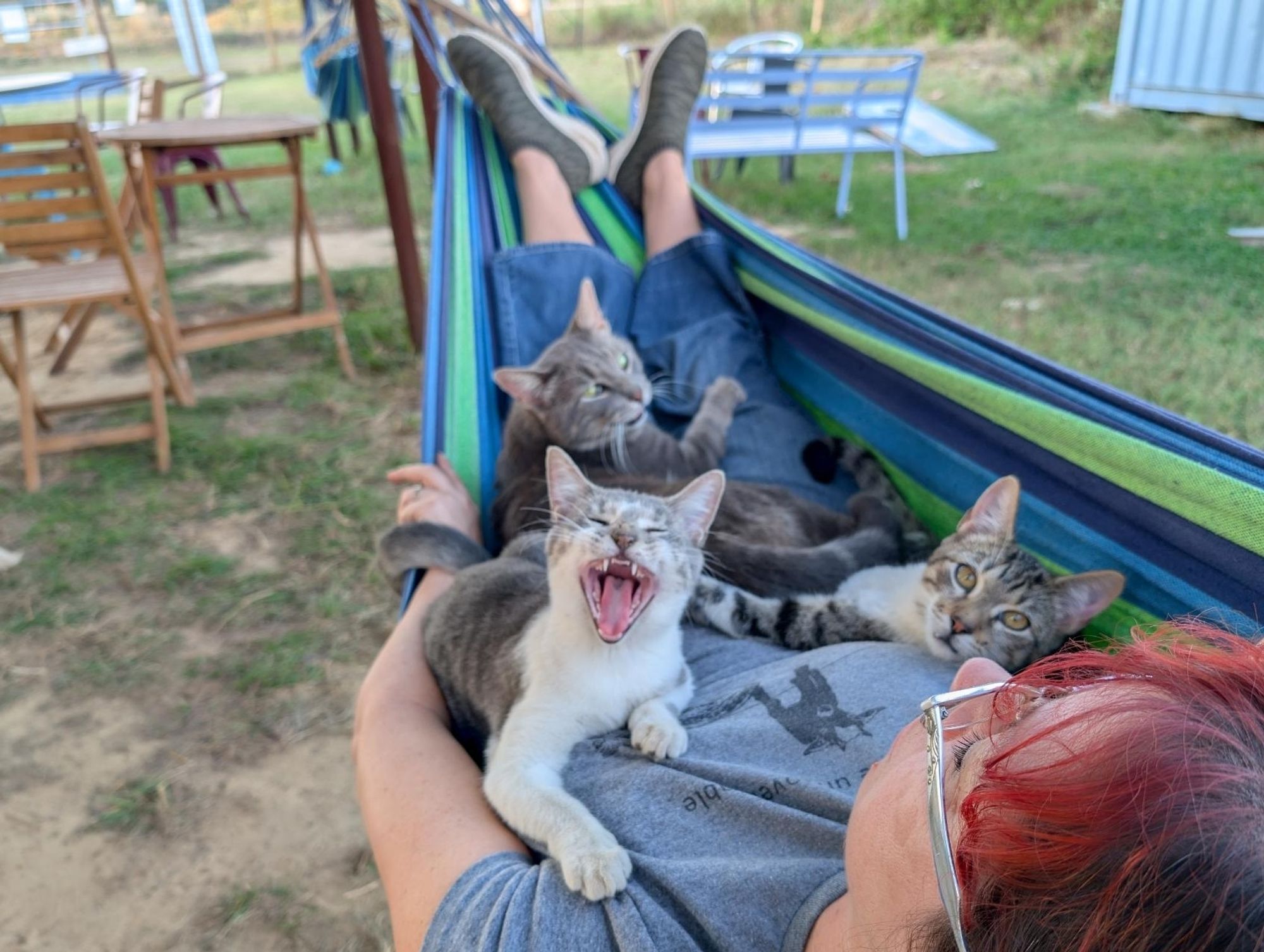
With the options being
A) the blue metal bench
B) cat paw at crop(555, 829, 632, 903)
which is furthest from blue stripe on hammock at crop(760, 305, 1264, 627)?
the blue metal bench

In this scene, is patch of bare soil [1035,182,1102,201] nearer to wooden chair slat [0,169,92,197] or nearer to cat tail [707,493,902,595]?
cat tail [707,493,902,595]

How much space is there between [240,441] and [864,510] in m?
2.72

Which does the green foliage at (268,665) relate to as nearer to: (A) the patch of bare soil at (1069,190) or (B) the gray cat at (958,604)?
(B) the gray cat at (958,604)

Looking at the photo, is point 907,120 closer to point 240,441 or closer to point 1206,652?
point 240,441

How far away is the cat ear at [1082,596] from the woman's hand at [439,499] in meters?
1.09

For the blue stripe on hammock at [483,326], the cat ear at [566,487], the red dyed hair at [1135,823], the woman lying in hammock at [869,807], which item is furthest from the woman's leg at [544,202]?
the red dyed hair at [1135,823]

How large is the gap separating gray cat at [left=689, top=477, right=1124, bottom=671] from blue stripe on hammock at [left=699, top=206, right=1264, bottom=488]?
7.2 inches

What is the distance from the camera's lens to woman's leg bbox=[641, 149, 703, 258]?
2.70 m

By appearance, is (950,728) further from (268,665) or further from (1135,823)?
(268,665)

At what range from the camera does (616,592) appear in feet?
4.33

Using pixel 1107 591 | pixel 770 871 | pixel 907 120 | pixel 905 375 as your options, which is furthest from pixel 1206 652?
pixel 907 120

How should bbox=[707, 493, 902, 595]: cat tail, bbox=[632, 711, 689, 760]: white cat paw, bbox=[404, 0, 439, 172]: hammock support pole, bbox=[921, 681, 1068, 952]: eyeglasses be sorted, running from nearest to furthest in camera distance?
bbox=[921, 681, 1068, 952]: eyeglasses → bbox=[632, 711, 689, 760]: white cat paw → bbox=[707, 493, 902, 595]: cat tail → bbox=[404, 0, 439, 172]: hammock support pole

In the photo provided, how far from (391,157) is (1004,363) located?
3.09 meters

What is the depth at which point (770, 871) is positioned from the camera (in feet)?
2.93
